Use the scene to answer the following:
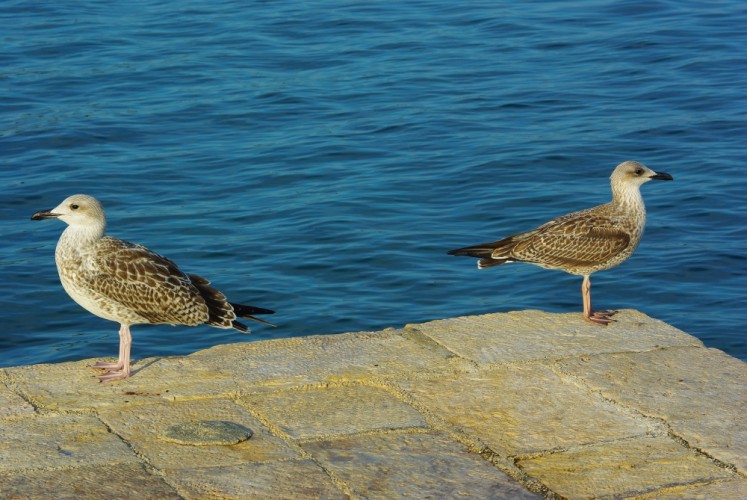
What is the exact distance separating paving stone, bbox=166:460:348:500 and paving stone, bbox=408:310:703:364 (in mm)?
1803

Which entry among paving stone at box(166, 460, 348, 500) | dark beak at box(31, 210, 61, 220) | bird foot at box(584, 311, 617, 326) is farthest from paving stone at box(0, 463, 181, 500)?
bird foot at box(584, 311, 617, 326)

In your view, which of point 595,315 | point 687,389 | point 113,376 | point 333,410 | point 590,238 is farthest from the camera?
point 590,238

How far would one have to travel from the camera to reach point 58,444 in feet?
19.2

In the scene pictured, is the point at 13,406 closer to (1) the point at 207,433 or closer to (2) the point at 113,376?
(2) the point at 113,376

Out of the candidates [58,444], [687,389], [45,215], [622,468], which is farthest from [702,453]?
[45,215]

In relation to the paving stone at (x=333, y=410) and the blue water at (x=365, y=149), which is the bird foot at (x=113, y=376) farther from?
the blue water at (x=365, y=149)

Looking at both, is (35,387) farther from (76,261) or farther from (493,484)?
(493,484)

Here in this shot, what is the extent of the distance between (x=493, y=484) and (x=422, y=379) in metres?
1.41

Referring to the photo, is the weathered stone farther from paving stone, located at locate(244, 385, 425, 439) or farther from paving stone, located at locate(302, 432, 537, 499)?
paving stone, located at locate(302, 432, 537, 499)

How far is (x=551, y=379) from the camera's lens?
6.82m

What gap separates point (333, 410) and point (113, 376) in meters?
1.40

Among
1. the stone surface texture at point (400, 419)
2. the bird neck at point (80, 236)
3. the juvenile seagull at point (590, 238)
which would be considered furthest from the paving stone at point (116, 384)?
the juvenile seagull at point (590, 238)

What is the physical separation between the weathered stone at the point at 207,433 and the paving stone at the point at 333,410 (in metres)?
0.24

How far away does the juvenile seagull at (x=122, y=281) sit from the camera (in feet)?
25.1
